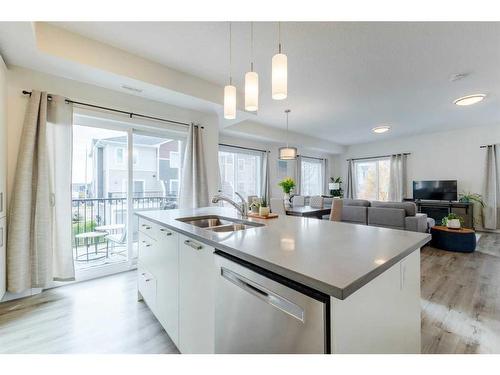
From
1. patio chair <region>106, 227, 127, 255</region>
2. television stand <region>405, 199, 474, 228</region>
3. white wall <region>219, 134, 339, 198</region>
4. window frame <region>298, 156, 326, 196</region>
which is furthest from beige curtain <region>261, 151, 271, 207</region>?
television stand <region>405, 199, 474, 228</region>

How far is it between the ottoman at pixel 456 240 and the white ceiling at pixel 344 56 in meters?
2.18

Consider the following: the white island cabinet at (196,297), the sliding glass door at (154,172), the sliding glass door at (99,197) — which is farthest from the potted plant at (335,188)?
the white island cabinet at (196,297)

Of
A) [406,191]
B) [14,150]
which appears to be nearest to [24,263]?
[14,150]

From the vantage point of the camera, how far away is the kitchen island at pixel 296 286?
744mm

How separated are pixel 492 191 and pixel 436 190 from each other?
100 cm

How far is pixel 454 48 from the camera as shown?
228cm

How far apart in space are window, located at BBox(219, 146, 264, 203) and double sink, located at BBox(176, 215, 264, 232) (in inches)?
117

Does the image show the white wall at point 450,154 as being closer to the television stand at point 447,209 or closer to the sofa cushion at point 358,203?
the television stand at point 447,209

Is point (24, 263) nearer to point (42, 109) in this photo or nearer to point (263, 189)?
point (42, 109)

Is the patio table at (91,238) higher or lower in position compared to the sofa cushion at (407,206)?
lower

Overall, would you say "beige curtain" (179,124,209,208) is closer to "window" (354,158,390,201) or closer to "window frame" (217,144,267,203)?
"window frame" (217,144,267,203)

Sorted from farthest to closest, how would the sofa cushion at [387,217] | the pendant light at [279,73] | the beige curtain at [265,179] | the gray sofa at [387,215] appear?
1. the beige curtain at [265,179]
2. the sofa cushion at [387,217]
3. the gray sofa at [387,215]
4. the pendant light at [279,73]

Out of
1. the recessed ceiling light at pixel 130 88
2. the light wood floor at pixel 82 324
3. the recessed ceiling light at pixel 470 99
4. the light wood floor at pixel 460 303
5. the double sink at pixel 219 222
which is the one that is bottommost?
the light wood floor at pixel 82 324
